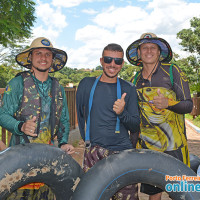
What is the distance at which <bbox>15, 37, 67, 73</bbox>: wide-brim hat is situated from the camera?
2.74 meters

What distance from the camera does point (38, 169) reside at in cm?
219

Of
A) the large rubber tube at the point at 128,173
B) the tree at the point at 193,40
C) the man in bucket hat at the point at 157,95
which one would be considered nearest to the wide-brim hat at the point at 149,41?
the man in bucket hat at the point at 157,95

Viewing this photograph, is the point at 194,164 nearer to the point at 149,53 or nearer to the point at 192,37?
the point at 149,53

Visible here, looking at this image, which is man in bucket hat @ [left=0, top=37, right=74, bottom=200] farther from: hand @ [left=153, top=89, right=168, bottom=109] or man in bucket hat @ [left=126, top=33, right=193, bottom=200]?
hand @ [left=153, top=89, right=168, bottom=109]

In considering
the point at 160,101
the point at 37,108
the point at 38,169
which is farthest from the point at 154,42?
the point at 38,169

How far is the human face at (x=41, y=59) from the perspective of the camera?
2660 millimetres

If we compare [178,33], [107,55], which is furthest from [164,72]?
[178,33]

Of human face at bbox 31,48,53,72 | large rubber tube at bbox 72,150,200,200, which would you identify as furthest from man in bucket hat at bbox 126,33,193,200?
human face at bbox 31,48,53,72

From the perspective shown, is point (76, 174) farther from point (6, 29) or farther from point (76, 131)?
point (6, 29)

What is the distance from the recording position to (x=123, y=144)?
2539 millimetres

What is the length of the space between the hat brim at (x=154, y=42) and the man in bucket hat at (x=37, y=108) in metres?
0.98

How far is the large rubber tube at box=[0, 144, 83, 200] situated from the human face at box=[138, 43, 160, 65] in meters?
1.39

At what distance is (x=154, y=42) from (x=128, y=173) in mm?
1574

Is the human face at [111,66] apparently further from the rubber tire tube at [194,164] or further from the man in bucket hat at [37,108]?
the rubber tire tube at [194,164]
